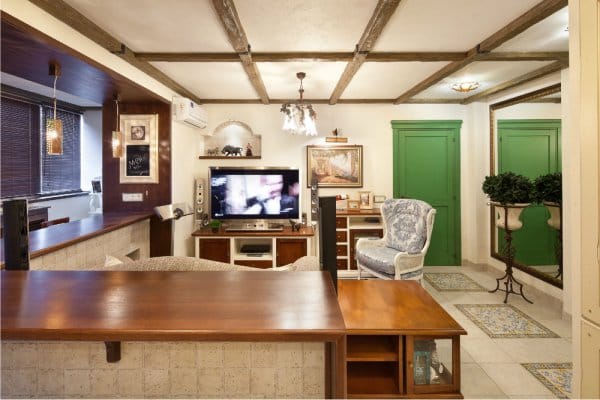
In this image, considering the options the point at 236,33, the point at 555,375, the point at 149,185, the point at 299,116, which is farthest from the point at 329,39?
the point at 555,375

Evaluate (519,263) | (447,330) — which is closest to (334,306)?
(447,330)

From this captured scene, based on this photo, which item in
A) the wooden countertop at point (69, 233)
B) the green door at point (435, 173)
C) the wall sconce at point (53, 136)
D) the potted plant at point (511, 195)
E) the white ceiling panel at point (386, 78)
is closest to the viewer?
the wooden countertop at point (69, 233)

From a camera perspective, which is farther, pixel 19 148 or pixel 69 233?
pixel 19 148

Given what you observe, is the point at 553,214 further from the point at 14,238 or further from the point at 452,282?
the point at 14,238

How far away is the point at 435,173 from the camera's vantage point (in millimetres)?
5016

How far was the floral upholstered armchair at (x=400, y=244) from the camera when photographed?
11.4 ft

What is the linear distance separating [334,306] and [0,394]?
0.98 meters

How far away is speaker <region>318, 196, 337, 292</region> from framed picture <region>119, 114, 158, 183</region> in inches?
128

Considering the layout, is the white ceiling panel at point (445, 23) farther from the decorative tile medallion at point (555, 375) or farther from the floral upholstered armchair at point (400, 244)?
the decorative tile medallion at point (555, 375)

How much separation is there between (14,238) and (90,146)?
522cm

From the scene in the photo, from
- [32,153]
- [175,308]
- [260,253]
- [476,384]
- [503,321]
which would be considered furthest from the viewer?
[32,153]

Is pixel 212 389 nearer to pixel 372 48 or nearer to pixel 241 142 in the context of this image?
pixel 372 48

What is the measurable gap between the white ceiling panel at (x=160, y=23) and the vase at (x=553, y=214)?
3.50 m

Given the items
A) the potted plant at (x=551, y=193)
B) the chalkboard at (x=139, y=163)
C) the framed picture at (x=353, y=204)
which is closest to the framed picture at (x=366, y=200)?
the framed picture at (x=353, y=204)
